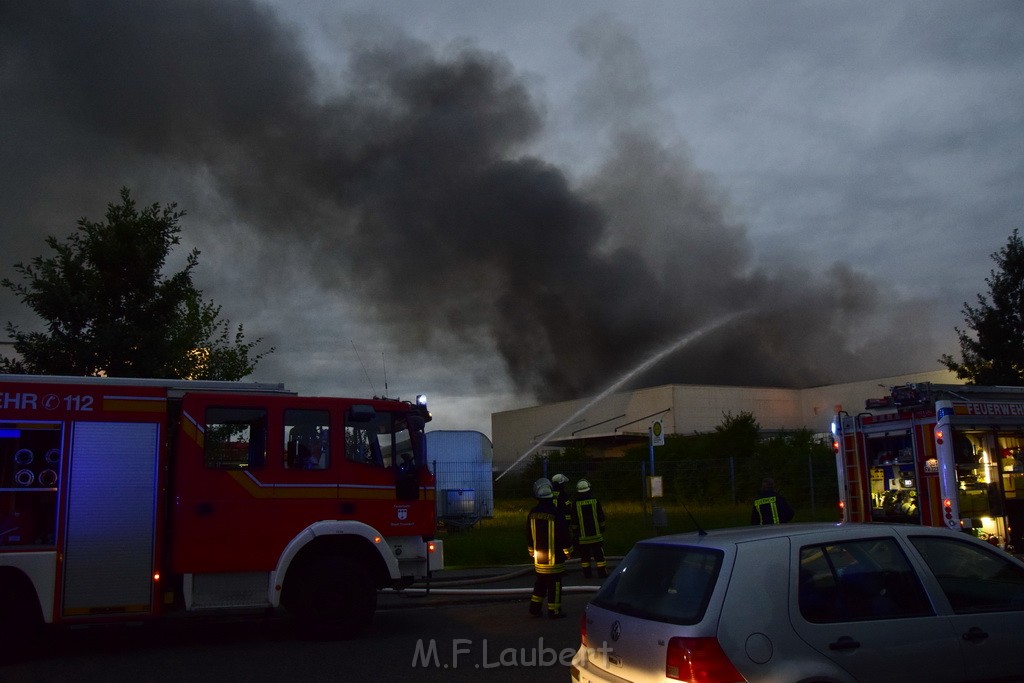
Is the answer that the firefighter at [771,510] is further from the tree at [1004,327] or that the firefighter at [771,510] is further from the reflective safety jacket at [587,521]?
the tree at [1004,327]

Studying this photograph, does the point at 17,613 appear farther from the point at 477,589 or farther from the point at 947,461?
the point at 947,461

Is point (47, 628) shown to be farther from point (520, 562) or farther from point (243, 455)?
point (520, 562)

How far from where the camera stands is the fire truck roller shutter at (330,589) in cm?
854

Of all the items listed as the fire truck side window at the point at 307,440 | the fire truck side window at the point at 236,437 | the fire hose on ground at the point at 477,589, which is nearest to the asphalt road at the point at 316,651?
the fire hose on ground at the point at 477,589

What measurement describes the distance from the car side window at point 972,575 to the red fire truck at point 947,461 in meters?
7.43

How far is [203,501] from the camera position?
8281mm

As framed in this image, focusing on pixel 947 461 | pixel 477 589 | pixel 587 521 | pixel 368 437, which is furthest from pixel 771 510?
pixel 368 437

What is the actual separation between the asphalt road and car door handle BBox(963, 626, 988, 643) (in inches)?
131

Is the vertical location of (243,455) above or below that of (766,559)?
above

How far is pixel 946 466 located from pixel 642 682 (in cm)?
903

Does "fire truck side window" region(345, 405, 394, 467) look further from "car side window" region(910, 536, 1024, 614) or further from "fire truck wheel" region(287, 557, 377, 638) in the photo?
"car side window" region(910, 536, 1024, 614)

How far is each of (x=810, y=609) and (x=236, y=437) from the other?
19.9ft

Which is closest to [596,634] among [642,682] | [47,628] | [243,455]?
[642,682]

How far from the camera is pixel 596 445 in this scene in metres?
52.8
